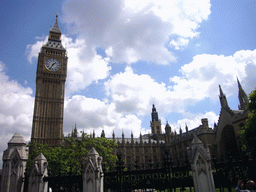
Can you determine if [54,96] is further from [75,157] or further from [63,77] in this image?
[75,157]

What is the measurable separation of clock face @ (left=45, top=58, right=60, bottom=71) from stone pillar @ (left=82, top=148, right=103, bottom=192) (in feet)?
205

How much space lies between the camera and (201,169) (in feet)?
21.5

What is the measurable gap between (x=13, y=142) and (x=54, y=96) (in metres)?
57.7

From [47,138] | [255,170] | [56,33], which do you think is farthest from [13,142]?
[56,33]

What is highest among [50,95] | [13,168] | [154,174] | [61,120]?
[50,95]

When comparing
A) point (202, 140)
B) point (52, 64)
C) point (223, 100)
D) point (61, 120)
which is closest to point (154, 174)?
point (202, 140)

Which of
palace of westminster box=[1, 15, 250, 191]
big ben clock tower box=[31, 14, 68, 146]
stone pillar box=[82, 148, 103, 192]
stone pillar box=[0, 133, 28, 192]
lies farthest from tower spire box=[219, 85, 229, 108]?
big ben clock tower box=[31, 14, 68, 146]

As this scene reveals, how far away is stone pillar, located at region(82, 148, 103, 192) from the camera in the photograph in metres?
6.76

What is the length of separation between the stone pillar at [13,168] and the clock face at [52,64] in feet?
198

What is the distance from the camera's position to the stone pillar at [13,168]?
7316 mm

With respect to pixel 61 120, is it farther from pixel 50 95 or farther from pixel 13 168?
pixel 13 168

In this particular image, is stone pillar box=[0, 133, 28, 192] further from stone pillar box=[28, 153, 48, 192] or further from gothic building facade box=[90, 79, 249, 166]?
gothic building facade box=[90, 79, 249, 166]

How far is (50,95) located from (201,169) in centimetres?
6200

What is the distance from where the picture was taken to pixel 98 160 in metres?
7.11
